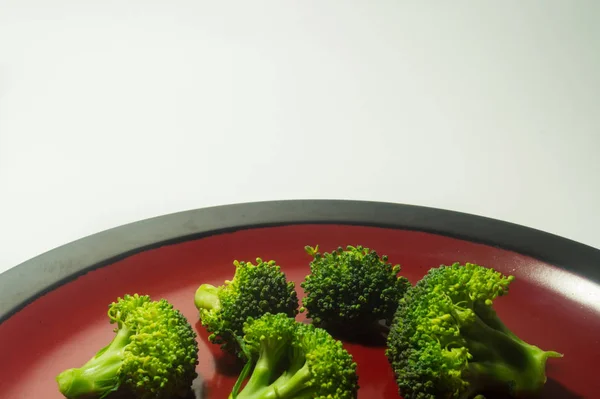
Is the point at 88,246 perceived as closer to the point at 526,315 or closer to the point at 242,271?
the point at 242,271

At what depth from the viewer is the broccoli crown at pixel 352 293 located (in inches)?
76.2

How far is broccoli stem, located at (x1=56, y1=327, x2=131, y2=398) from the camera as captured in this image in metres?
1.69

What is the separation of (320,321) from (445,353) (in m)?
0.46

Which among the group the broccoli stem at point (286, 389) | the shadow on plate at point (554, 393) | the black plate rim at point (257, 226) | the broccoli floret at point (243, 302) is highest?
the black plate rim at point (257, 226)

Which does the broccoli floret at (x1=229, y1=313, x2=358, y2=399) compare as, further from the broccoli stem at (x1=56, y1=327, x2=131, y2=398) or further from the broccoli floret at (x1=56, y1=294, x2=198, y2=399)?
the broccoli stem at (x1=56, y1=327, x2=131, y2=398)

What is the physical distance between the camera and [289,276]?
7.49ft

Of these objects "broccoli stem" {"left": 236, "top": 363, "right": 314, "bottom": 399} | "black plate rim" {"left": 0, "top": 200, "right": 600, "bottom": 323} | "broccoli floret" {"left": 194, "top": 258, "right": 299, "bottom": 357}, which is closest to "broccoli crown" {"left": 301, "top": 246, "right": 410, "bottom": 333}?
"broccoli floret" {"left": 194, "top": 258, "right": 299, "bottom": 357}

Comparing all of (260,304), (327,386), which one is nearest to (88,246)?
(260,304)

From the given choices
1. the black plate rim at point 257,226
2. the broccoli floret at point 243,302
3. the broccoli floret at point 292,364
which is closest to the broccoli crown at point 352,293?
the broccoli floret at point 243,302

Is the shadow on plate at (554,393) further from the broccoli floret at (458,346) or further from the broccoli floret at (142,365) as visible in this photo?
the broccoli floret at (142,365)

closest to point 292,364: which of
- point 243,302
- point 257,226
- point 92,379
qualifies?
point 243,302

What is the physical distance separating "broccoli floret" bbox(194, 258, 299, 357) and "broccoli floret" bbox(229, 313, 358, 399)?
97 millimetres

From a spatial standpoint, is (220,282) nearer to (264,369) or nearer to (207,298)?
(207,298)

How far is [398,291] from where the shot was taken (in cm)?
198
